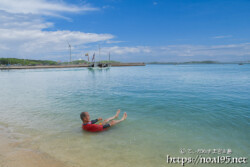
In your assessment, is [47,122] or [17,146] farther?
[47,122]

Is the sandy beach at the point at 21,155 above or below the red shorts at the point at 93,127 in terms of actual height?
below

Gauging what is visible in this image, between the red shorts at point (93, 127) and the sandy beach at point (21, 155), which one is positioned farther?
the red shorts at point (93, 127)

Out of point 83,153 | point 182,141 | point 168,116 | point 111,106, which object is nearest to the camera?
point 83,153

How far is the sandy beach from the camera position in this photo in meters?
5.17

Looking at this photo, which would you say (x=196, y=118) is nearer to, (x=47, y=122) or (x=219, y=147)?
(x=219, y=147)

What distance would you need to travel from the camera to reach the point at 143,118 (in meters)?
9.83

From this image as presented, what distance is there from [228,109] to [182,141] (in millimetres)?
6601

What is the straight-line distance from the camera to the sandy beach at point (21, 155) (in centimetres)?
517

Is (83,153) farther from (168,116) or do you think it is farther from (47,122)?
(168,116)

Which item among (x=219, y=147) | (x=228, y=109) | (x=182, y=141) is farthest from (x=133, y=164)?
(x=228, y=109)

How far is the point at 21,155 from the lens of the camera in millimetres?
5676

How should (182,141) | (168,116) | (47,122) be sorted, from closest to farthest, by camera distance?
(182,141) < (47,122) < (168,116)

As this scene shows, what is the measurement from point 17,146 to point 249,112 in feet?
43.0

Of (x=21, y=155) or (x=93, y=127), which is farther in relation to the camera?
(x=93, y=127)
